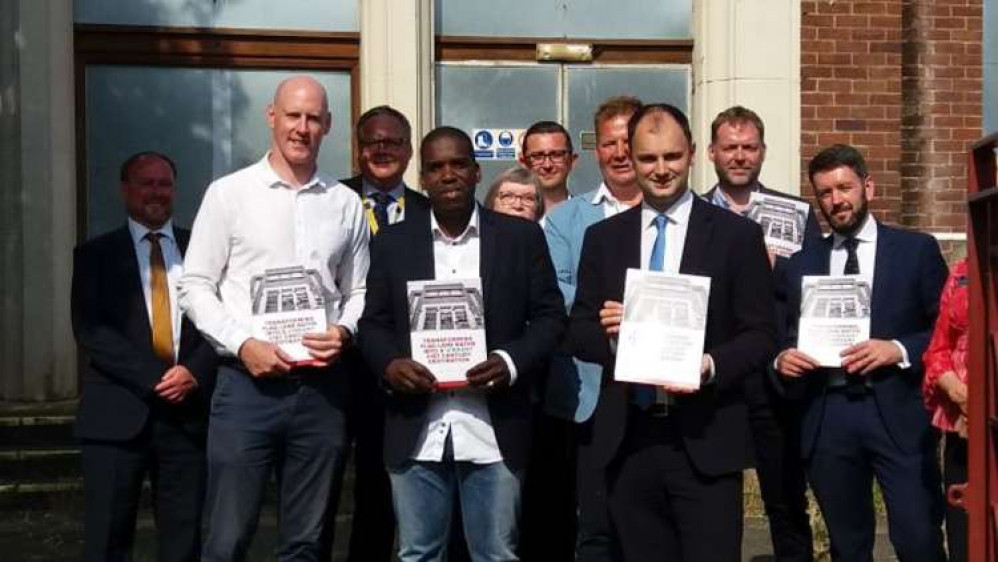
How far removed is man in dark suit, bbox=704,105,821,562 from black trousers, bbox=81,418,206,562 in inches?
96.7

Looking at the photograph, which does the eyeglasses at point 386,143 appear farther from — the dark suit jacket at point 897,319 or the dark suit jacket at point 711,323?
the dark suit jacket at point 897,319

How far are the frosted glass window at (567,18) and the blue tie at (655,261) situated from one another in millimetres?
4848

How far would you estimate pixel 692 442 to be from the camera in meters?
5.72

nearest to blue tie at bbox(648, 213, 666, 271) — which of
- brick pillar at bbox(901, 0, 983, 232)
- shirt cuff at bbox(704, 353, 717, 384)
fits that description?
shirt cuff at bbox(704, 353, 717, 384)

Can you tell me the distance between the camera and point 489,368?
5.88 m

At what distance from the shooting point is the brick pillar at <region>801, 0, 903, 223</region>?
10.4m

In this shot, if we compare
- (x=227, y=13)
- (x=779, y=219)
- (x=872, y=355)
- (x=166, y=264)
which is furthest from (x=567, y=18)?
(x=872, y=355)

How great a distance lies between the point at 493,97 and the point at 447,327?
15.7 feet

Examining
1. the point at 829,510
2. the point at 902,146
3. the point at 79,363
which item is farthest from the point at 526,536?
the point at 902,146

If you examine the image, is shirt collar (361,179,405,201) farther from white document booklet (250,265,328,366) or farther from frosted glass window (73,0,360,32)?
frosted glass window (73,0,360,32)

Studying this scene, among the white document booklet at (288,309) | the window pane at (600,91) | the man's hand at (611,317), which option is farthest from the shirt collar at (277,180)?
the window pane at (600,91)

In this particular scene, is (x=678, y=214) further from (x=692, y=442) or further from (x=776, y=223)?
(x=776, y=223)

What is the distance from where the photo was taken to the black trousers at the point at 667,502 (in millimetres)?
5738

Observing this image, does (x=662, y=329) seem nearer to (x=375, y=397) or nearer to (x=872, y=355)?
(x=872, y=355)
